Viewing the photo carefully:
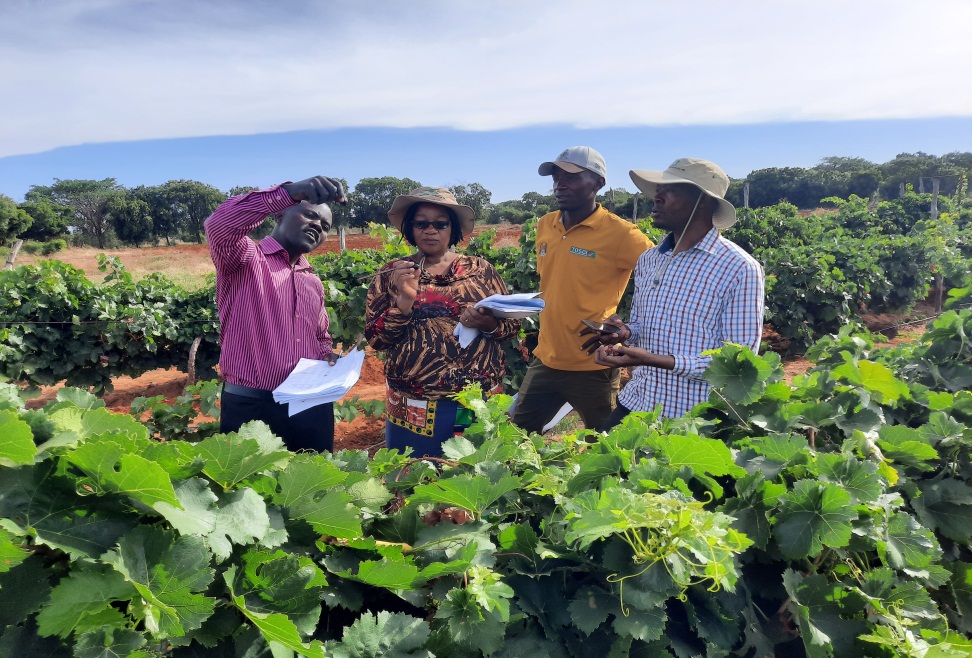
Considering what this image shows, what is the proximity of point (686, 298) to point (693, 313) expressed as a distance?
0.08 meters

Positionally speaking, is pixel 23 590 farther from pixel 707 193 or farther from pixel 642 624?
pixel 707 193

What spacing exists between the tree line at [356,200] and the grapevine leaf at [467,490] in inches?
2052

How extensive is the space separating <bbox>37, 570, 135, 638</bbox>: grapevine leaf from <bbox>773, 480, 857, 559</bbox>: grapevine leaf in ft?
4.07

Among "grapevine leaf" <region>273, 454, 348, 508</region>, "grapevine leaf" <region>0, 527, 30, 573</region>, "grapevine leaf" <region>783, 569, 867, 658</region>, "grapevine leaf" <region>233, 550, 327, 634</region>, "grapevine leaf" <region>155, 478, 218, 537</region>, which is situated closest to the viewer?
"grapevine leaf" <region>0, 527, 30, 573</region>

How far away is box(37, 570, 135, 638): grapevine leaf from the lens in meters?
0.81

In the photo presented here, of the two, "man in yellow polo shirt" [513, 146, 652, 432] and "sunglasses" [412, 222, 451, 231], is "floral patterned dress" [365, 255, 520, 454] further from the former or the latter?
"man in yellow polo shirt" [513, 146, 652, 432]

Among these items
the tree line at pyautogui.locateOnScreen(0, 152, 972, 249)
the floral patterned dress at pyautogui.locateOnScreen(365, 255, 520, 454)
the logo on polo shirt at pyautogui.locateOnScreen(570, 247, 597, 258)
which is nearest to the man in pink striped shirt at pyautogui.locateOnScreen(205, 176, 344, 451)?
the floral patterned dress at pyautogui.locateOnScreen(365, 255, 520, 454)

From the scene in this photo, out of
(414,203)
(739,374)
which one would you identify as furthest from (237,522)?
(414,203)

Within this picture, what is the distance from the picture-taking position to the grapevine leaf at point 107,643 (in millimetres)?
812

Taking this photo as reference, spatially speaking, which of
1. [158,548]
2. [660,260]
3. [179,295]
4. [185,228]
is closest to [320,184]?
[660,260]

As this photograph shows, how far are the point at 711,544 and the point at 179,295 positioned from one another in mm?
7834

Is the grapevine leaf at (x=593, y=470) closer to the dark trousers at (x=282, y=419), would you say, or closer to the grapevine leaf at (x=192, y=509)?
the grapevine leaf at (x=192, y=509)

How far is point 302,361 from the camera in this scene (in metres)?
2.96

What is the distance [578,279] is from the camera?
360 centimetres
